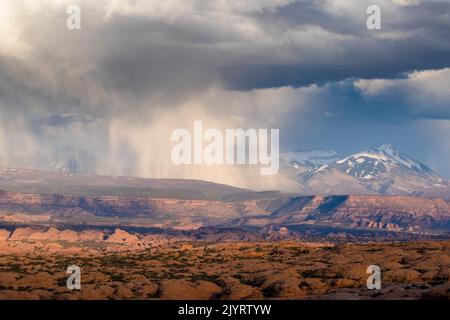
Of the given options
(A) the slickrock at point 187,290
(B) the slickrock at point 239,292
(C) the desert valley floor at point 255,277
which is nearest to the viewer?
(C) the desert valley floor at point 255,277

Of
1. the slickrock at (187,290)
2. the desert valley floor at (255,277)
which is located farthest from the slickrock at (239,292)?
the slickrock at (187,290)

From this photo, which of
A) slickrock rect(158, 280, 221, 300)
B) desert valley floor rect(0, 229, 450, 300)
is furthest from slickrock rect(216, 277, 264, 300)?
slickrock rect(158, 280, 221, 300)

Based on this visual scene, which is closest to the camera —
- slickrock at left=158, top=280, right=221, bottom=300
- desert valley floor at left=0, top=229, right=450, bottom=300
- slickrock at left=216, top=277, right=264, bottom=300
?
desert valley floor at left=0, top=229, right=450, bottom=300

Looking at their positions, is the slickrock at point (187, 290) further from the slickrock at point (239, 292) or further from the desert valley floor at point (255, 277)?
the slickrock at point (239, 292)

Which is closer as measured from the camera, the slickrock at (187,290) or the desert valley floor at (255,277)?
the desert valley floor at (255,277)

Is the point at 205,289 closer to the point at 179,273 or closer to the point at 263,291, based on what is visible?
the point at 263,291

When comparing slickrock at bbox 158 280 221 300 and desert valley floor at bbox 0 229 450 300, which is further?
slickrock at bbox 158 280 221 300

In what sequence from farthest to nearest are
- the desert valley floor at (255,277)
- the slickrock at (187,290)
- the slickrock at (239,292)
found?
the slickrock at (187,290) < the slickrock at (239,292) < the desert valley floor at (255,277)

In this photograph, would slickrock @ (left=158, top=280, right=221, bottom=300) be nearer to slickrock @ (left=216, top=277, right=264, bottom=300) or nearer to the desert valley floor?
the desert valley floor

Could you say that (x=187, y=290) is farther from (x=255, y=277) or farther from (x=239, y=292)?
(x=255, y=277)

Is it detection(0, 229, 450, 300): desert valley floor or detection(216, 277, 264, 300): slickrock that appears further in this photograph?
detection(216, 277, 264, 300): slickrock

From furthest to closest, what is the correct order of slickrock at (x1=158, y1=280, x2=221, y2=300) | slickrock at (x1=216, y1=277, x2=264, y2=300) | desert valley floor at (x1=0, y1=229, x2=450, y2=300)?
slickrock at (x1=158, y1=280, x2=221, y2=300)
slickrock at (x1=216, y1=277, x2=264, y2=300)
desert valley floor at (x1=0, y1=229, x2=450, y2=300)
